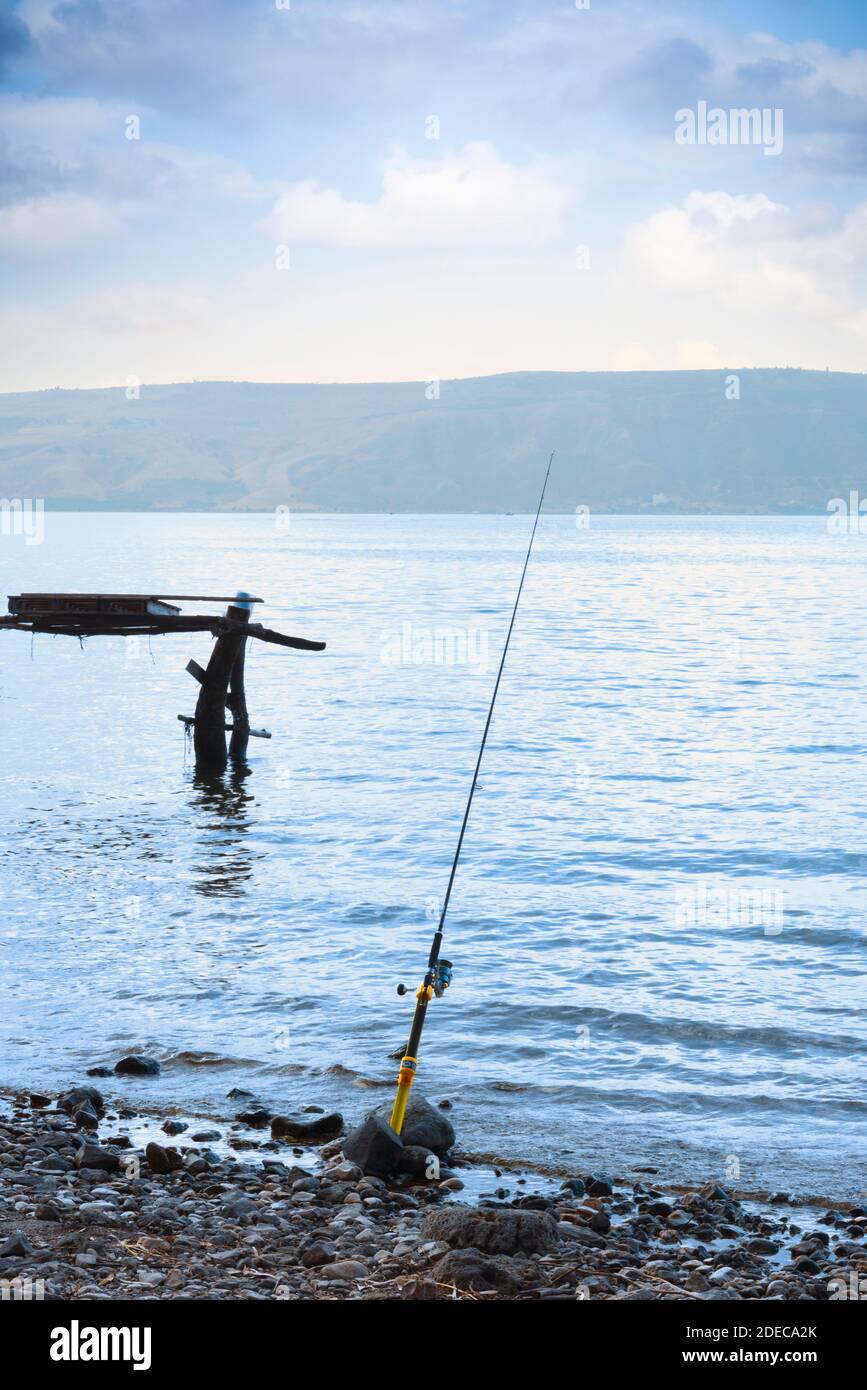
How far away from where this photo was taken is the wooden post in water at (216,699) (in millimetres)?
22422

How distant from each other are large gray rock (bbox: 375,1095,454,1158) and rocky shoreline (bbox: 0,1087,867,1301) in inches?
7.0

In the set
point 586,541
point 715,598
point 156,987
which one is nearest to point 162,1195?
point 156,987

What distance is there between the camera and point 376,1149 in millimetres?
8102

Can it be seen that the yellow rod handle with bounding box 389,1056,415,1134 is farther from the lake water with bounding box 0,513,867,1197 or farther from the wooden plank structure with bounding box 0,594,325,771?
the wooden plank structure with bounding box 0,594,325,771

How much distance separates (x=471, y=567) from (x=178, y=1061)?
330 feet

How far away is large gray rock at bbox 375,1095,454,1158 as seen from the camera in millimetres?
8500

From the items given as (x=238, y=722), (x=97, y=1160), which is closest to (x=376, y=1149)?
(x=97, y=1160)

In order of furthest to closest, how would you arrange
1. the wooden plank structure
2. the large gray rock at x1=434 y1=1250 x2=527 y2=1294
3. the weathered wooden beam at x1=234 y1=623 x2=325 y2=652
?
the weathered wooden beam at x1=234 y1=623 x2=325 y2=652 < the wooden plank structure < the large gray rock at x1=434 y1=1250 x2=527 y2=1294

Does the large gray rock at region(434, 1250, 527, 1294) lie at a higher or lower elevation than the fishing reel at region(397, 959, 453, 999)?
lower

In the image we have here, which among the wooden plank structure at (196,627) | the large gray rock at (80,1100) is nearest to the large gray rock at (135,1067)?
the large gray rock at (80,1100)

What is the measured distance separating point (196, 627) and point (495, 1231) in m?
15.8

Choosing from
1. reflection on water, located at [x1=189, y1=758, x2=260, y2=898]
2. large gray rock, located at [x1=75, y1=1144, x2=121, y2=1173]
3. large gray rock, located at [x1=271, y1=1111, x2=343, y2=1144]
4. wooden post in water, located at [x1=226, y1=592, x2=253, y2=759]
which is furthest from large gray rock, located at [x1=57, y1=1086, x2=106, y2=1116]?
wooden post in water, located at [x1=226, y1=592, x2=253, y2=759]

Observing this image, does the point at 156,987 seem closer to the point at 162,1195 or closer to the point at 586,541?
the point at 162,1195
